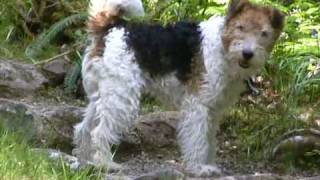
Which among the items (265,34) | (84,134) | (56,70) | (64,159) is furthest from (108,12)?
(56,70)

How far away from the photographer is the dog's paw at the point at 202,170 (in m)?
5.75

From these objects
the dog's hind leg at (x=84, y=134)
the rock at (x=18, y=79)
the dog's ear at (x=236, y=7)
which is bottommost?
the dog's hind leg at (x=84, y=134)

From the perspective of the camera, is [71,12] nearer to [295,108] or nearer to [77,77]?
[77,77]

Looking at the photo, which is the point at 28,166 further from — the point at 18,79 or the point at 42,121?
the point at 18,79

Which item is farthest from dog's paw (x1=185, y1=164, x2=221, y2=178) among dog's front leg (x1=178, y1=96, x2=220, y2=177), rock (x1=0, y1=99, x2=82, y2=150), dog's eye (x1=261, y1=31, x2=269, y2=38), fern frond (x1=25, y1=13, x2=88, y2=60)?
fern frond (x1=25, y1=13, x2=88, y2=60)

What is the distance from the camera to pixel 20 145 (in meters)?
5.07

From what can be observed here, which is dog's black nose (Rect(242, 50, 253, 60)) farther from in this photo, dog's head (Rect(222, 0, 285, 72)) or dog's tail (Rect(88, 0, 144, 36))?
dog's tail (Rect(88, 0, 144, 36))

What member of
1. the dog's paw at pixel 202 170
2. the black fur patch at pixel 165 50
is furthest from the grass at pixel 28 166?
the black fur patch at pixel 165 50

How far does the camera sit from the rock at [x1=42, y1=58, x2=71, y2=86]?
8.24 meters

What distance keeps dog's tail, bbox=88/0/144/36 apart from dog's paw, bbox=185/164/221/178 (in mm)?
1298

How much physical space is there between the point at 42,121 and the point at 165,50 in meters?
1.28

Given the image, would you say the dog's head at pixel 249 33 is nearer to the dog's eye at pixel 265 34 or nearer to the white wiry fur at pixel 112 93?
the dog's eye at pixel 265 34

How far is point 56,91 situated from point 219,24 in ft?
9.07

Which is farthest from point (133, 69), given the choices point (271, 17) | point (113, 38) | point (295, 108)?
point (295, 108)
